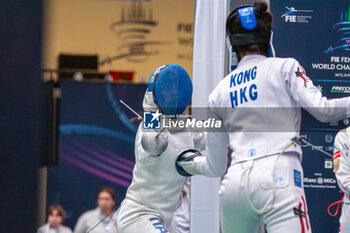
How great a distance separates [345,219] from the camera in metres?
4.16

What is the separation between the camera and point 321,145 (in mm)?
4328

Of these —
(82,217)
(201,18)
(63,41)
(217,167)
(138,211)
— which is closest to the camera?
(217,167)

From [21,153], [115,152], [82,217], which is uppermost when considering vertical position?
[21,153]

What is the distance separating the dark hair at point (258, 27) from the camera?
2537 mm

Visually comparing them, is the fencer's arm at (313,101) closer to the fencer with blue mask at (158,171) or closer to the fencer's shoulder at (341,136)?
the fencer with blue mask at (158,171)

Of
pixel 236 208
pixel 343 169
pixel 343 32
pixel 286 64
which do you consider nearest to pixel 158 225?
pixel 236 208

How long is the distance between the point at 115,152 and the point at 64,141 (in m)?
0.63

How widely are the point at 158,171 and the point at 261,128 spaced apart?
91cm

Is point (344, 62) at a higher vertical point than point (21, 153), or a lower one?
higher

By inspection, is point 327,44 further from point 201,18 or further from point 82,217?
point 82,217

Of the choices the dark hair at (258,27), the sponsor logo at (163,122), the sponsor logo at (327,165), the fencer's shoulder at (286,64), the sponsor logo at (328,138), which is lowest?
the sponsor logo at (327,165)

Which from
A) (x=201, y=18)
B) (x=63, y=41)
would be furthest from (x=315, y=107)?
(x=63, y=41)

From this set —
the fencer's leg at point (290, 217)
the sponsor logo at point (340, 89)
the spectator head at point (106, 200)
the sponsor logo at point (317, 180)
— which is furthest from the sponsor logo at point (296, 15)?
the spectator head at point (106, 200)

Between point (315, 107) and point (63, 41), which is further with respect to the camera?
point (63, 41)
